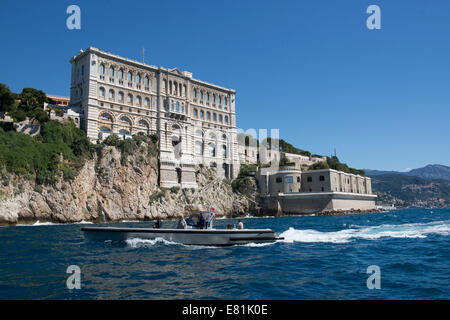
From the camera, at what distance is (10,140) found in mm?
44438

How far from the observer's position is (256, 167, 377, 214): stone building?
69250 mm

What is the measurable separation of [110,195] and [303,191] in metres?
40.4

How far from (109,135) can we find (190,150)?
55.0 feet

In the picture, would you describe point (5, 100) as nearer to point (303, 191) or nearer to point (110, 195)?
point (110, 195)

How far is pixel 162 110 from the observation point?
214ft

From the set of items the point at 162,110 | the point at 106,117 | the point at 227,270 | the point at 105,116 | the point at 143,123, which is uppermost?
the point at 162,110

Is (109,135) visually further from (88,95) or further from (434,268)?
(434,268)

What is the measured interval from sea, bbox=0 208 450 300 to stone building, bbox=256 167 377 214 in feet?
161

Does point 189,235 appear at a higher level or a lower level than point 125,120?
lower

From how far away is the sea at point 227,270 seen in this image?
9906 millimetres

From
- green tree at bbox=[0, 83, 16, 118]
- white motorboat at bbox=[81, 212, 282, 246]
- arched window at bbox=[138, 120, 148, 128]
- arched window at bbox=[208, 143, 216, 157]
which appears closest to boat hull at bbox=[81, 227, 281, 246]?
white motorboat at bbox=[81, 212, 282, 246]
